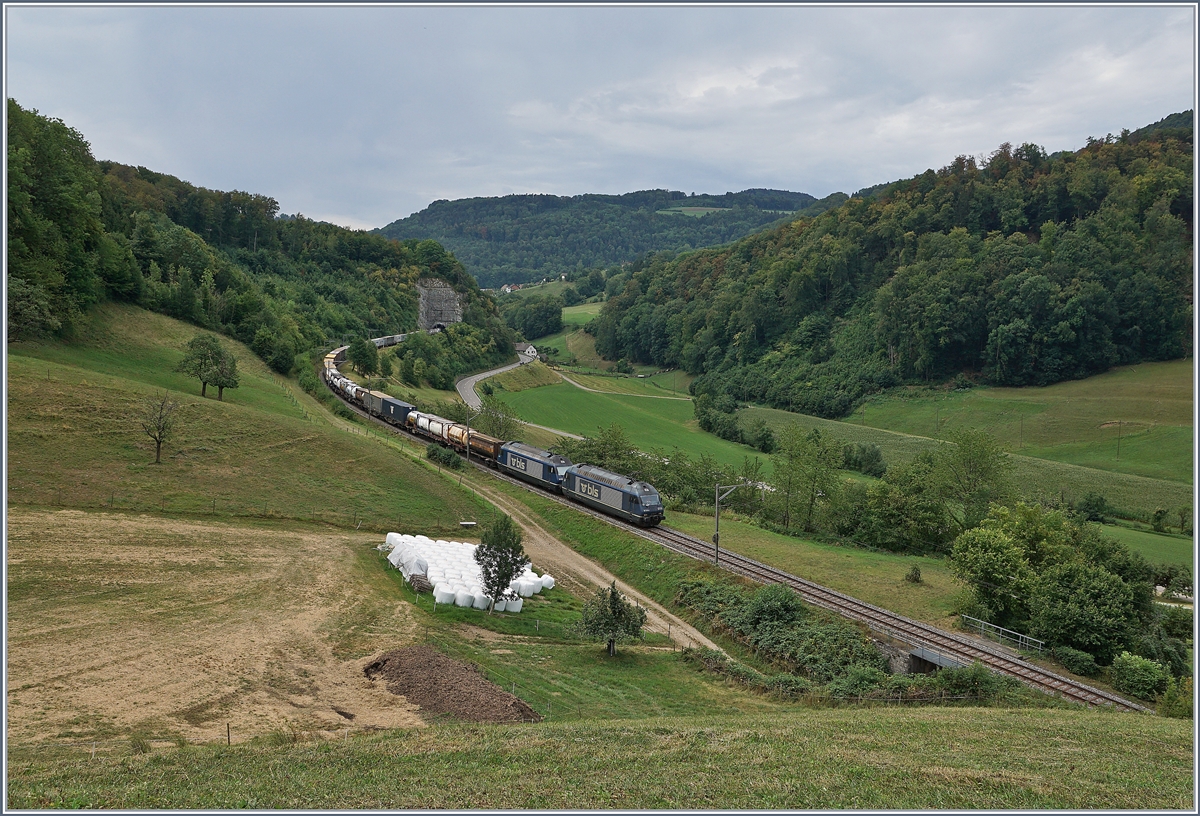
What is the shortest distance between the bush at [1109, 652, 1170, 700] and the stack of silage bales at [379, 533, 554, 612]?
2588 cm

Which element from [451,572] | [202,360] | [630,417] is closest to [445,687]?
[451,572]

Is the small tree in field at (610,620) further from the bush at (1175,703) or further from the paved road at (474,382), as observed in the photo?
the paved road at (474,382)

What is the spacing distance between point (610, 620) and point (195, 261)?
82086 millimetres

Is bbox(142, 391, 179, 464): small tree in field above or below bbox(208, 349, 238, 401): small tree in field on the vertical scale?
below

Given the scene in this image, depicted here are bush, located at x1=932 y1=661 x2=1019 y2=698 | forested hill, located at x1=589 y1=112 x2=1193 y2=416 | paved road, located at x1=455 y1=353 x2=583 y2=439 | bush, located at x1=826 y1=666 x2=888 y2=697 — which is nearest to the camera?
bush, located at x1=932 y1=661 x2=1019 y2=698

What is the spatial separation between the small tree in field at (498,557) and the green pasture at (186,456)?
13.2 metres

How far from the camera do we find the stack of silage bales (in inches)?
1390

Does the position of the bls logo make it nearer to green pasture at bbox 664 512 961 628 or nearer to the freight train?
the freight train

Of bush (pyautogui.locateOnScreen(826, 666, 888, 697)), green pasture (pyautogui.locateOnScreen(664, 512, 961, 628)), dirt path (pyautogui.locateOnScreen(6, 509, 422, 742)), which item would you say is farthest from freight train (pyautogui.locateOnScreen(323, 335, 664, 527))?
bush (pyautogui.locateOnScreen(826, 666, 888, 697))

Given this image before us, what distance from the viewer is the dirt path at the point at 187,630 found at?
67.1 ft

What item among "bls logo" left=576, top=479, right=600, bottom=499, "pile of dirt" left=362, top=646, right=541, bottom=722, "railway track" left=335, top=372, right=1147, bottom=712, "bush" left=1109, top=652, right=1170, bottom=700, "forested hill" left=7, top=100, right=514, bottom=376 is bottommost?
"railway track" left=335, top=372, right=1147, bottom=712

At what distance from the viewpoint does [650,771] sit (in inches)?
631

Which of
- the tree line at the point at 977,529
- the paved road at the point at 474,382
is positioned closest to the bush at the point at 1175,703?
the tree line at the point at 977,529

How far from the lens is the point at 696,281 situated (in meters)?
199
